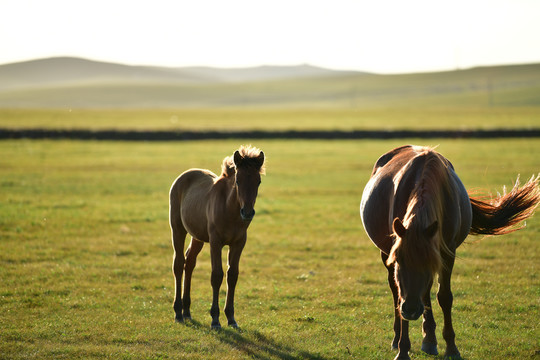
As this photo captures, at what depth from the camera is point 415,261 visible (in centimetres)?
504

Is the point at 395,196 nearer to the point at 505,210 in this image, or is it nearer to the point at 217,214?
the point at 505,210

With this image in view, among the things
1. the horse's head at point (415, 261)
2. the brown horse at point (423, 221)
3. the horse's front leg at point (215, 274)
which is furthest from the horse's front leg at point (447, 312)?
the horse's front leg at point (215, 274)

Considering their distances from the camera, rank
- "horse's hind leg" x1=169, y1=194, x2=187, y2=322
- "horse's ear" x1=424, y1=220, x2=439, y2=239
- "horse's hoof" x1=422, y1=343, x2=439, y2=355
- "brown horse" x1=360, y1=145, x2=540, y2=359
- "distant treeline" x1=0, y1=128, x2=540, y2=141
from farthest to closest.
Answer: "distant treeline" x1=0, y1=128, x2=540, y2=141
"horse's hind leg" x1=169, y1=194, x2=187, y2=322
"horse's hoof" x1=422, y1=343, x2=439, y2=355
"brown horse" x1=360, y1=145, x2=540, y2=359
"horse's ear" x1=424, y1=220, x2=439, y2=239

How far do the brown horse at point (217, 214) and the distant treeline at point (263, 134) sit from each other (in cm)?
3907

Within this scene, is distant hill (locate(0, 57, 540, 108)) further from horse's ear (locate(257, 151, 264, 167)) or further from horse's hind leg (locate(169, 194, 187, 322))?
horse's ear (locate(257, 151, 264, 167))

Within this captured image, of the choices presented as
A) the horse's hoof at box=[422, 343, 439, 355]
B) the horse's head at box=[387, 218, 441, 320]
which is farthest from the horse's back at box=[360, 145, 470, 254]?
the horse's hoof at box=[422, 343, 439, 355]

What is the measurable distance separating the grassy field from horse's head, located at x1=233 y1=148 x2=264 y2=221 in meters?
1.68

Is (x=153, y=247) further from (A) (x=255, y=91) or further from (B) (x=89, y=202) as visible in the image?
(A) (x=255, y=91)

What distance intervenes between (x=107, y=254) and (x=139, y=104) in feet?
490

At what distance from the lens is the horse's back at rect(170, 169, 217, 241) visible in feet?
24.9

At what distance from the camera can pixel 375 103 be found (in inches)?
6014

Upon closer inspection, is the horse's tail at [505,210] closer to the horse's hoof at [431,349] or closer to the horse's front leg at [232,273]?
the horse's hoof at [431,349]

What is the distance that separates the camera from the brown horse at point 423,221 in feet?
16.6

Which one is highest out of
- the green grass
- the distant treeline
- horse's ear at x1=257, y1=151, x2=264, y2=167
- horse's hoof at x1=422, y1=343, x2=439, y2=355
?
the green grass
